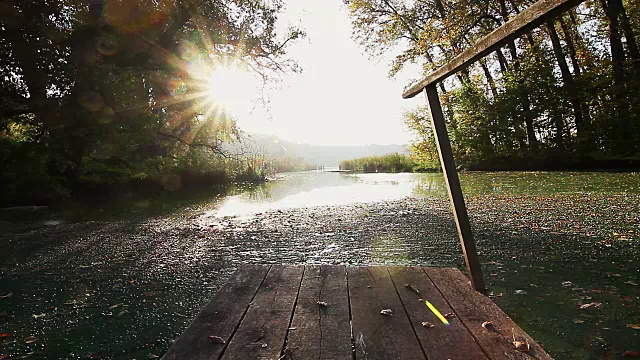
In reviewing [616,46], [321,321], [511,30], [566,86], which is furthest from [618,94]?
[321,321]

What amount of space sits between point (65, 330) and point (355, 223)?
12.6 feet

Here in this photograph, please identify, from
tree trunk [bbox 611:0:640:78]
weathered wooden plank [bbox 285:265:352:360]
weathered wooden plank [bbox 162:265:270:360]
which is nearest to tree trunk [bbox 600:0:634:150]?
tree trunk [bbox 611:0:640:78]

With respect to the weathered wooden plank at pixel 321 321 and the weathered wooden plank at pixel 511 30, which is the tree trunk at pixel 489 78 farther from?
the weathered wooden plank at pixel 321 321

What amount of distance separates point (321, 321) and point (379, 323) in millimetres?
215

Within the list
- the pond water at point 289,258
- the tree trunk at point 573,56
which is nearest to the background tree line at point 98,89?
the pond water at point 289,258

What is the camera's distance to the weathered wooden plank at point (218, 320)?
4.35ft

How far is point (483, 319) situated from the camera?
1541 mm

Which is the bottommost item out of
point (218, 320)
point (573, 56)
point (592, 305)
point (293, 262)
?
point (592, 305)

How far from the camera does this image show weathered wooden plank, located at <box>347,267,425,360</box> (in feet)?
4.25

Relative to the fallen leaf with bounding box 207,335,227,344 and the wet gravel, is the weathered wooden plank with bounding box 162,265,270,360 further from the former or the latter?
the wet gravel

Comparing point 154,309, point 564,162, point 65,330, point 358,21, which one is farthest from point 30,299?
point 358,21

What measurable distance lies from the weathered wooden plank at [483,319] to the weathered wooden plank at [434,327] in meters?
0.03

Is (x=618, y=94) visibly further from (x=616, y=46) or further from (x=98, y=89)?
(x=98, y=89)

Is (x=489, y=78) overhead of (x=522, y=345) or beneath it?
overhead
